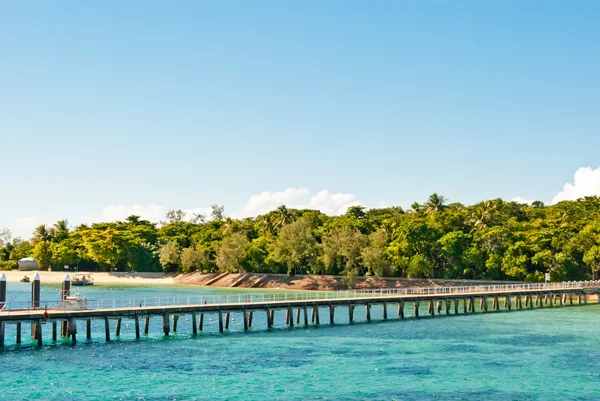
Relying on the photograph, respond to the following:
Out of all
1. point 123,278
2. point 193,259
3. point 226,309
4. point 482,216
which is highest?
point 482,216

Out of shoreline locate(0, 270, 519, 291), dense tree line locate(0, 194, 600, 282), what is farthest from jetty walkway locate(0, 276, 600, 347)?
shoreline locate(0, 270, 519, 291)

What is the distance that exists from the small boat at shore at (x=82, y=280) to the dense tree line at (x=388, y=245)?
9364 mm

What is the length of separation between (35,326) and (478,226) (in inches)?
3618

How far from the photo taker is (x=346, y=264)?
135m

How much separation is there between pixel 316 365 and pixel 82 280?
12202 centimetres

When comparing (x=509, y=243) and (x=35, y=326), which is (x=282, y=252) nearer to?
(x=509, y=243)

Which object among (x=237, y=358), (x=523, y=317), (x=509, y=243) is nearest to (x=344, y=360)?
(x=237, y=358)

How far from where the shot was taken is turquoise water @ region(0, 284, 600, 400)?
4166 cm

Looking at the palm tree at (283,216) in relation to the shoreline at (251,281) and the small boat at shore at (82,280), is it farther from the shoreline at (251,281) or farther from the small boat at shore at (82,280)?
the small boat at shore at (82,280)

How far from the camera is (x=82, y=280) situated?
16175 cm

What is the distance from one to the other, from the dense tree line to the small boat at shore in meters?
9.36

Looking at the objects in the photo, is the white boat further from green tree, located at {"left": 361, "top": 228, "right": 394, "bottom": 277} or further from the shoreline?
green tree, located at {"left": 361, "top": 228, "right": 394, "bottom": 277}

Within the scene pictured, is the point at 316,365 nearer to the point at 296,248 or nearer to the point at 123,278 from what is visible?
the point at 296,248

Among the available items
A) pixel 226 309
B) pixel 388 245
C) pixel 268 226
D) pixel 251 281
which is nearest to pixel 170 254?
pixel 268 226
